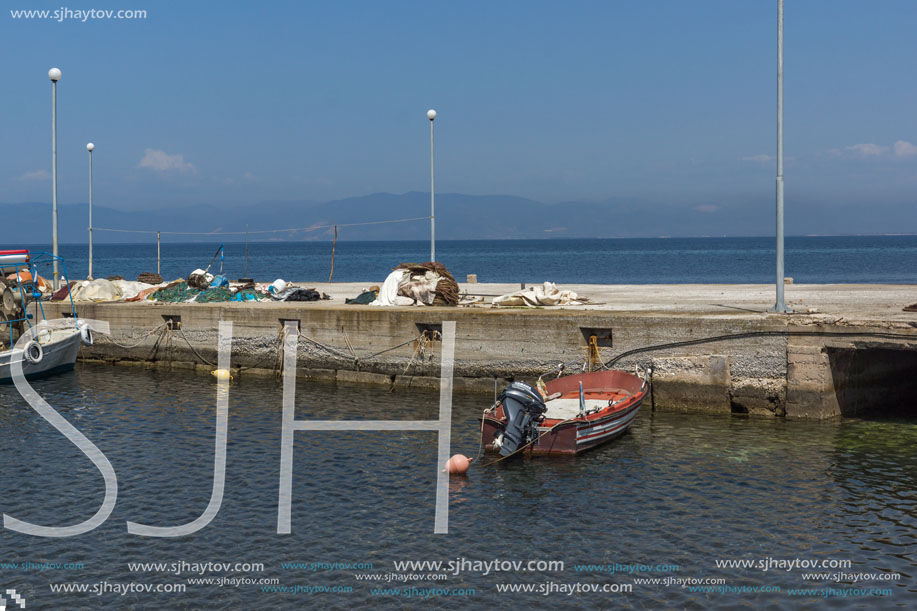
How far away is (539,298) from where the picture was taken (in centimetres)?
2383

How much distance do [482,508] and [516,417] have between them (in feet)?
8.90

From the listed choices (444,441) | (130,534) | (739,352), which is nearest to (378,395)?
(444,441)

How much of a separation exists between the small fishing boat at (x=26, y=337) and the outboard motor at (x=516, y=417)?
15.9 metres

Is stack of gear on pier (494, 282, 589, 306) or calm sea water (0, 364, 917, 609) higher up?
stack of gear on pier (494, 282, 589, 306)

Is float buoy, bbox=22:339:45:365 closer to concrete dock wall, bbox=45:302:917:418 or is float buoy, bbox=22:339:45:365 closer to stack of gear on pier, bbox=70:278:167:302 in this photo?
concrete dock wall, bbox=45:302:917:418

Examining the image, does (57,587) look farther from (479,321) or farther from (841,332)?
(841,332)

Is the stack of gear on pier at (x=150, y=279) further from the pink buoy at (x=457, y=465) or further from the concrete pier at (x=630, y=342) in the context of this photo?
the pink buoy at (x=457, y=465)

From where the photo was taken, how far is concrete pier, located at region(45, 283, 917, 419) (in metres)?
18.8

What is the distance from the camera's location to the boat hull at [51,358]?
24.9 meters

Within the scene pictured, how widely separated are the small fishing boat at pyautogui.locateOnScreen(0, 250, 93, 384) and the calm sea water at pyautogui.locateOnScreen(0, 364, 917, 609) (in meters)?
5.41

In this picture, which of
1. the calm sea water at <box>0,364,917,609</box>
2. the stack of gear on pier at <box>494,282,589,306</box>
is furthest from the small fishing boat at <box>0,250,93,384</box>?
the stack of gear on pier at <box>494,282,589,306</box>

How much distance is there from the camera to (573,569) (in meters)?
11.3

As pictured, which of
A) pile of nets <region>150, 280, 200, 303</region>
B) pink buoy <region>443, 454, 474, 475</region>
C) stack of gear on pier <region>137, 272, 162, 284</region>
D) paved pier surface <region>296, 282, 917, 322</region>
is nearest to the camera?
pink buoy <region>443, 454, 474, 475</region>

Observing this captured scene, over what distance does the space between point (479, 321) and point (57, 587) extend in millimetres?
13137
